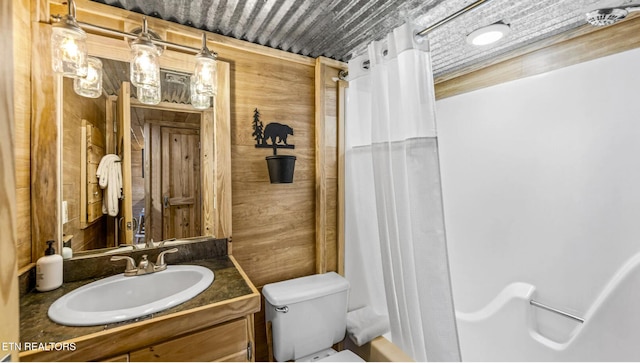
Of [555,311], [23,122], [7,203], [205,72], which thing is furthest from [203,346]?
[555,311]

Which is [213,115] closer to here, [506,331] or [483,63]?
[483,63]

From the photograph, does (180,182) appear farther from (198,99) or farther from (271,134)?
(271,134)

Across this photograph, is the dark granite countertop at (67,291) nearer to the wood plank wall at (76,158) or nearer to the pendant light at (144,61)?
the wood plank wall at (76,158)

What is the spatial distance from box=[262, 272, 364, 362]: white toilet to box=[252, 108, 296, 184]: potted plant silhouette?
65 cm

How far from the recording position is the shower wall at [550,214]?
1.24m

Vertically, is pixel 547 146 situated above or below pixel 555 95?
below

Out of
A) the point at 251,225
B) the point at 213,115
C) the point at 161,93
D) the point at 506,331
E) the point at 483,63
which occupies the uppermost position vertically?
the point at 483,63

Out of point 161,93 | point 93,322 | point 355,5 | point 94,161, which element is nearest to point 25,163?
point 94,161

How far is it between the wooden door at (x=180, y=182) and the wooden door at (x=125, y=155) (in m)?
0.15

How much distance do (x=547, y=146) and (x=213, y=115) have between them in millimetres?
1981

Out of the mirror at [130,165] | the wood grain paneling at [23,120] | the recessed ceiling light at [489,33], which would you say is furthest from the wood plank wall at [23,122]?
the recessed ceiling light at [489,33]

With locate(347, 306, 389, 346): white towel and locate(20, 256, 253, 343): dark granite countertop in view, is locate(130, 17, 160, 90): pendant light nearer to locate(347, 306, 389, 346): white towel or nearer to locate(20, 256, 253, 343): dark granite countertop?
locate(20, 256, 253, 343): dark granite countertop

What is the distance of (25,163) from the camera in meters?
1.00

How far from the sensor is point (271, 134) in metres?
1.60
